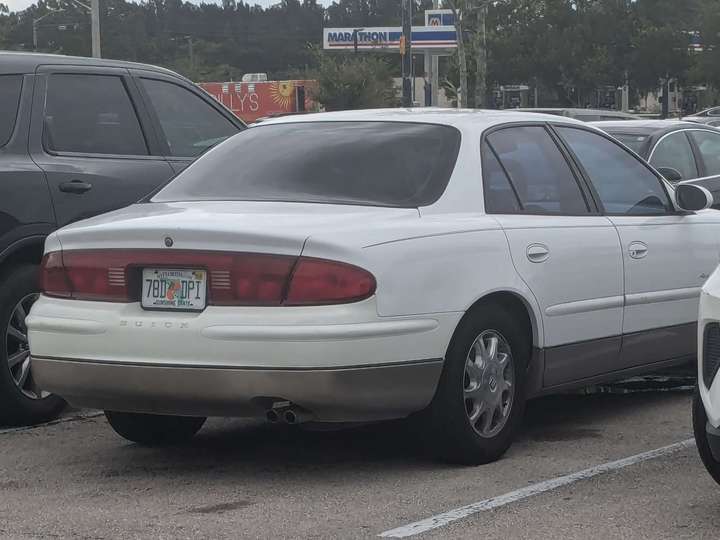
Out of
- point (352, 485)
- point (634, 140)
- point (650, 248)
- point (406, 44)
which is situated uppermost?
point (406, 44)

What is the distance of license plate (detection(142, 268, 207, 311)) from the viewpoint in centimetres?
586

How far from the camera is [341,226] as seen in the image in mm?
5914

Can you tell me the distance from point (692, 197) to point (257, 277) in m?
2.91

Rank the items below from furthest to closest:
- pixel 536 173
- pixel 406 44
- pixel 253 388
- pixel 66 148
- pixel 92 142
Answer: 1. pixel 406 44
2. pixel 92 142
3. pixel 66 148
4. pixel 536 173
5. pixel 253 388

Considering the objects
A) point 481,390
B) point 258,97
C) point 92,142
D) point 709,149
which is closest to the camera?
point 481,390

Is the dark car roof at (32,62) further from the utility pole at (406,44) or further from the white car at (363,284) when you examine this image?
the utility pole at (406,44)

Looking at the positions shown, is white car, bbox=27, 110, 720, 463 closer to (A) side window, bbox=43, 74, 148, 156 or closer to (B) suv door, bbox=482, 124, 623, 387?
(B) suv door, bbox=482, 124, 623, 387

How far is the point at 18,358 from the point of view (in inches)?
297

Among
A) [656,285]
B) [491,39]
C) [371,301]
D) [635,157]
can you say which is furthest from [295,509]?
[491,39]

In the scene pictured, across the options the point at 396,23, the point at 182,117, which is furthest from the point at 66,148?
the point at 396,23

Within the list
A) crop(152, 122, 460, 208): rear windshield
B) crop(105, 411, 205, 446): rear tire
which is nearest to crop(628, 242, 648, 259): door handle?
crop(152, 122, 460, 208): rear windshield

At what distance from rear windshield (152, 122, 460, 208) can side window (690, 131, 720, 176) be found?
6806 mm

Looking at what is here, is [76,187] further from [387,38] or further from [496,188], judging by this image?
[387,38]

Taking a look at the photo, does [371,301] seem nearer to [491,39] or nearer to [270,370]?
[270,370]
